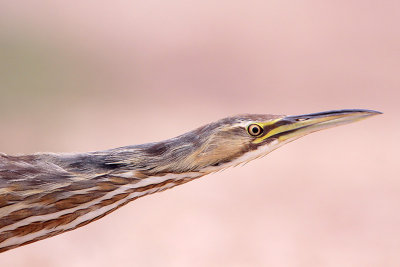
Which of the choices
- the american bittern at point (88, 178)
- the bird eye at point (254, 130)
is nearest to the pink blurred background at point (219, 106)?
the american bittern at point (88, 178)

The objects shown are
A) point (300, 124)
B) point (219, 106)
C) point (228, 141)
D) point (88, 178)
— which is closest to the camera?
point (88, 178)

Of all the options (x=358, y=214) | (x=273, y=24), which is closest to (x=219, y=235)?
(x=358, y=214)

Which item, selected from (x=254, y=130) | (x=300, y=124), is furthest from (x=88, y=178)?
(x=300, y=124)

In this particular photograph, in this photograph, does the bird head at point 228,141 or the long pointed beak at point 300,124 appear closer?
the bird head at point 228,141

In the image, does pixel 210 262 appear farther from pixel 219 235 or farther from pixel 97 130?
pixel 97 130

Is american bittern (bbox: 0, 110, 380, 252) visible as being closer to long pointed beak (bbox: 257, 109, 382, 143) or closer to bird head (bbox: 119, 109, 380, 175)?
bird head (bbox: 119, 109, 380, 175)

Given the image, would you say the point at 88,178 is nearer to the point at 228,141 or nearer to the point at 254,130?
the point at 228,141

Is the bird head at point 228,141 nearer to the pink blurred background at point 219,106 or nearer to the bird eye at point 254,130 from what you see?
the bird eye at point 254,130
